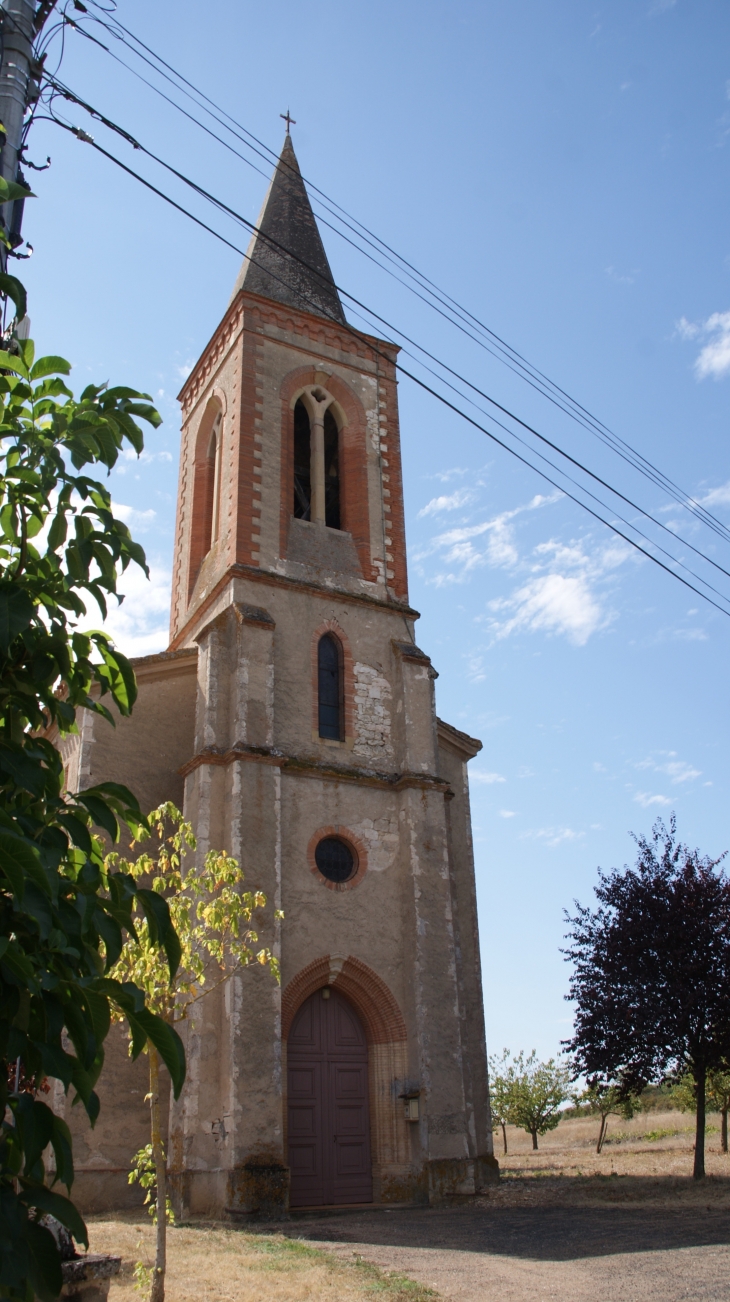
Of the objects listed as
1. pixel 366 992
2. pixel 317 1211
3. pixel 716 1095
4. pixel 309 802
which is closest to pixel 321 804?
pixel 309 802

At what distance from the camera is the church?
1435 cm

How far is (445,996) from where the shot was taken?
16.1m

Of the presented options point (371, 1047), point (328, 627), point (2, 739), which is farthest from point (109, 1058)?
point (2, 739)

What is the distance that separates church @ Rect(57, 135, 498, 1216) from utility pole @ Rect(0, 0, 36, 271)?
594cm

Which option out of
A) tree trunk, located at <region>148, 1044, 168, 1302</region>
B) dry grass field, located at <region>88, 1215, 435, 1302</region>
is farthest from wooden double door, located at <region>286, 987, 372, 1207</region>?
tree trunk, located at <region>148, 1044, 168, 1302</region>

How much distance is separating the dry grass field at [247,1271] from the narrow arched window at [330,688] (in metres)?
8.18

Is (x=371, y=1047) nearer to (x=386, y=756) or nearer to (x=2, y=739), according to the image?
(x=386, y=756)

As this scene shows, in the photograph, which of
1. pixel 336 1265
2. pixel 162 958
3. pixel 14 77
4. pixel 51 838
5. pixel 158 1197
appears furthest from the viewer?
pixel 336 1265

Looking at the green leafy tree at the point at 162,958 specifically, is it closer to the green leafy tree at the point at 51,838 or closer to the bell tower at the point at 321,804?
the green leafy tree at the point at 51,838

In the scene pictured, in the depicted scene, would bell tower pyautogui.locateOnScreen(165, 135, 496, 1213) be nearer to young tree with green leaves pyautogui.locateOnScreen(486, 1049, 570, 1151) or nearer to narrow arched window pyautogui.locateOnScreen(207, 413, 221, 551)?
narrow arched window pyautogui.locateOnScreen(207, 413, 221, 551)

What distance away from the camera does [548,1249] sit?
32.2 feet

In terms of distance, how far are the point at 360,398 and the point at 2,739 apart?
19003mm

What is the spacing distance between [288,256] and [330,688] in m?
9.64

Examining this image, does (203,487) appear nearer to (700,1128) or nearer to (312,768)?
(312,768)
